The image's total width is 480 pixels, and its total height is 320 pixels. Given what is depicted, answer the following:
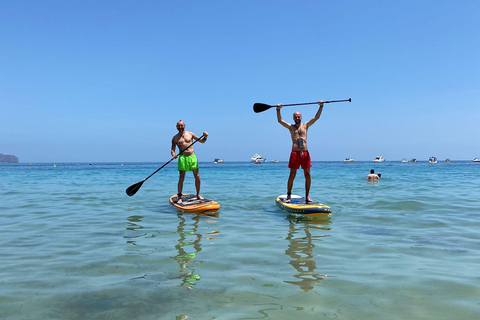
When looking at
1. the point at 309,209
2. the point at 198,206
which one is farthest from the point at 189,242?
the point at 309,209

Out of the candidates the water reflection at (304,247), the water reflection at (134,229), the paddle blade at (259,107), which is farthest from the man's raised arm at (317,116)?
the water reflection at (134,229)

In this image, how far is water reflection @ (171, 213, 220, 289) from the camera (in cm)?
379

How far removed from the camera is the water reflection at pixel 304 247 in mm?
3669

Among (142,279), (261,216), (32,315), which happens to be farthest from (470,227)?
(32,315)

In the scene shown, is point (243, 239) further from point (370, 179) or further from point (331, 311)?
point (370, 179)

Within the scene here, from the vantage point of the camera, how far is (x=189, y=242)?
5.48 m

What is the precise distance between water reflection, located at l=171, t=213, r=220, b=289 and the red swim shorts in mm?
2504

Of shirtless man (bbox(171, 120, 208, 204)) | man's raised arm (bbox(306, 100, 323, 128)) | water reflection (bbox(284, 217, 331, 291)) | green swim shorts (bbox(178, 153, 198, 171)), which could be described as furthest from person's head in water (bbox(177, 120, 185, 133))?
water reflection (bbox(284, 217, 331, 291))

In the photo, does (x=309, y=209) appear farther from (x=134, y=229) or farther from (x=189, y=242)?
(x=134, y=229)

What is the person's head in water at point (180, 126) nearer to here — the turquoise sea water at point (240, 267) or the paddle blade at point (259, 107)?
the paddle blade at point (259, 107)

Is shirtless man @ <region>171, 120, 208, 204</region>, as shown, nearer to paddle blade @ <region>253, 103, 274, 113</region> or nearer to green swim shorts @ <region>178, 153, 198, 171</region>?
green swim shorts @ <region>178, 153, 198, 171</region>

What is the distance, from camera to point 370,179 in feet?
67.0

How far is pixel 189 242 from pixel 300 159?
4.23m

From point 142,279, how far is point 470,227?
645 cm
